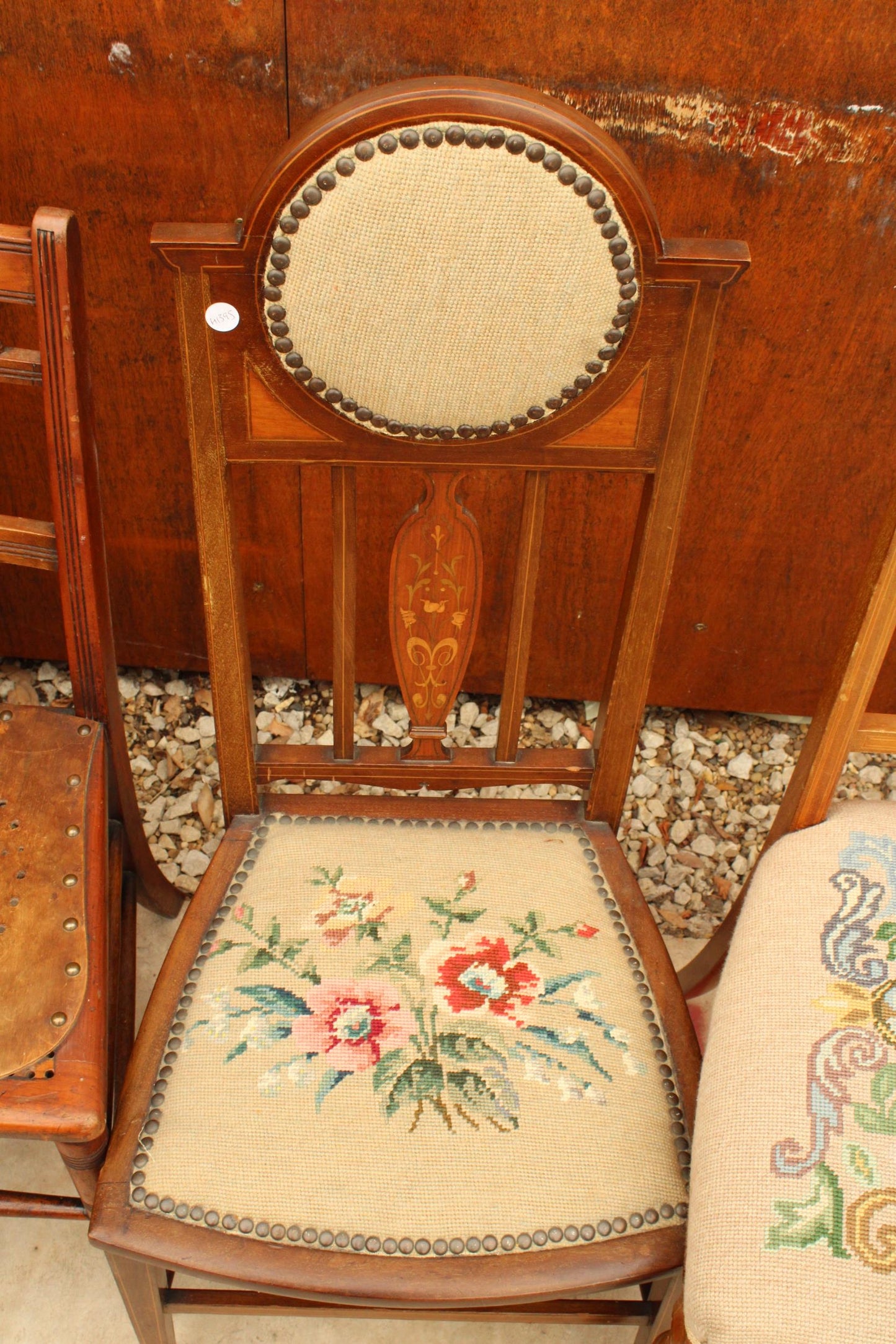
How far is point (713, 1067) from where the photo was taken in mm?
822

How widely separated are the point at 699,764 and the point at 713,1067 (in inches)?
44.2

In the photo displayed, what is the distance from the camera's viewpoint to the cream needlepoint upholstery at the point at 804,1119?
687mm

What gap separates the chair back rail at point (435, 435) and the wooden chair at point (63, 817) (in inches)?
5.0

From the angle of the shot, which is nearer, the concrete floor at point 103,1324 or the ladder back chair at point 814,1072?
the ladder back chair at point 814,1072

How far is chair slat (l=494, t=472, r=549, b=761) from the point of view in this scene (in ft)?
3.08

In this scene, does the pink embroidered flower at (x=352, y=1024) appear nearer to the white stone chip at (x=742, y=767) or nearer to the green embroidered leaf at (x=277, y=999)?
the green embroidered leaf at (x=277, y=999)

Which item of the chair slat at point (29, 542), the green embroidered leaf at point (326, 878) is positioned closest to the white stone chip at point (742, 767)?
the green embroidered leaf at point (326, 878)

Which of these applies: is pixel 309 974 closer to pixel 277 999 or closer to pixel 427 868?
pixel 277 999

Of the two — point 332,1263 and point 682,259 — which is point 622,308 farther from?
point 332,1263

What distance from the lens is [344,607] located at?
983 millimetres

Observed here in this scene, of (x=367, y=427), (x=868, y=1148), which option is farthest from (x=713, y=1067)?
(x=367, y=427)

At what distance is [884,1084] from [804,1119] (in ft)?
0.23

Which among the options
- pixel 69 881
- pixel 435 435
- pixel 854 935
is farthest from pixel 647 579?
pixel 69 881

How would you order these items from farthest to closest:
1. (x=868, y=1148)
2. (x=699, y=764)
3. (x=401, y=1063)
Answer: (x=699, y=764) < (x=401, y=1063) < (x=868, y=1148)
